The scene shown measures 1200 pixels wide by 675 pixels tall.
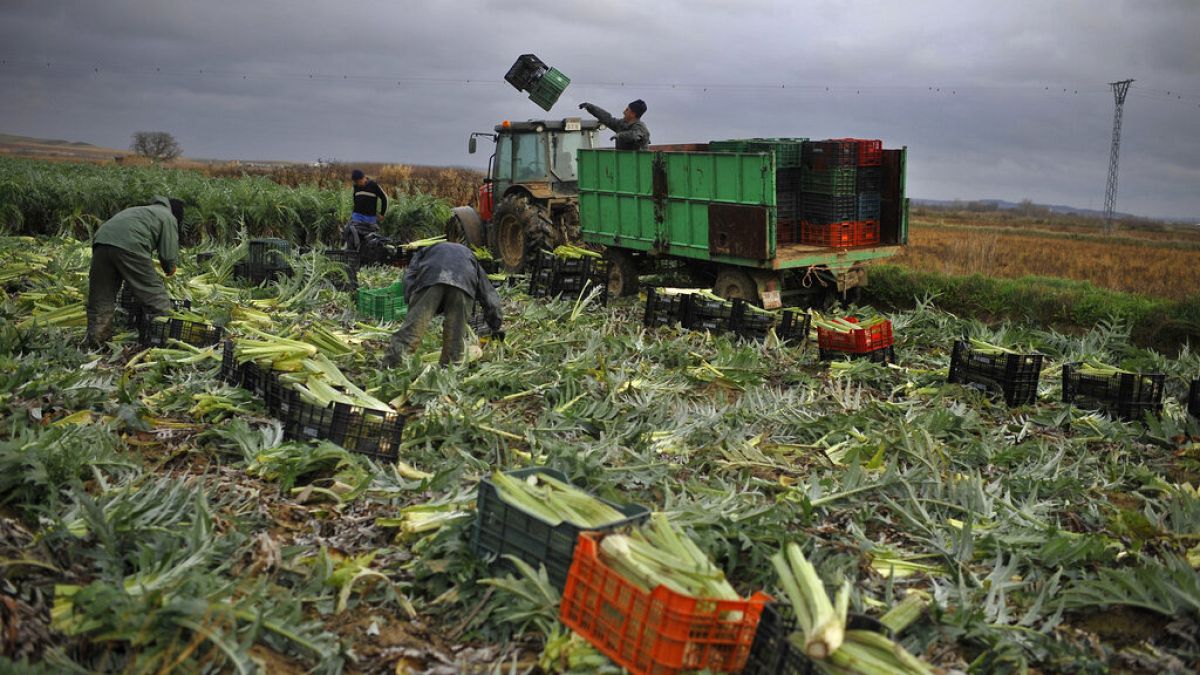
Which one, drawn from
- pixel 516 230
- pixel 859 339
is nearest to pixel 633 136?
pixel 516 230

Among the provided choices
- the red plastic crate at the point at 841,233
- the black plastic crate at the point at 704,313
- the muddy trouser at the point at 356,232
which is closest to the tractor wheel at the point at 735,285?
the black plastic crate at the point at 704,313

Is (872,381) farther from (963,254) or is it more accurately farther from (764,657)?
(963,254)

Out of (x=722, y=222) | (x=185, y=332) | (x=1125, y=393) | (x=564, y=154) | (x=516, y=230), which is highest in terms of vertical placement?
(x=564, y=154)

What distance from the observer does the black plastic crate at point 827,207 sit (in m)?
11.8

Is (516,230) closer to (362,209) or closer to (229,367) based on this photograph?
(362,209)

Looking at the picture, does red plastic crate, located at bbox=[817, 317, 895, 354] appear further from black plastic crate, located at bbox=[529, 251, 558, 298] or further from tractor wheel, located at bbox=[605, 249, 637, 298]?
black plastic crate, located at bbox=[529, 251, 558, 298]

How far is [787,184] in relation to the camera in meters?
12.2

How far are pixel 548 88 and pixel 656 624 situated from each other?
13938 mm

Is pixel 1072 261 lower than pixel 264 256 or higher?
lower

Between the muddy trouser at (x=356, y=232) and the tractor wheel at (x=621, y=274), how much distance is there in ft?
16.3

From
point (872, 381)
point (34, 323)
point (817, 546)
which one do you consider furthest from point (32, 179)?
point (817, 546)

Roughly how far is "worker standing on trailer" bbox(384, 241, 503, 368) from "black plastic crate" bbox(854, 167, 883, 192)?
563 centimetres

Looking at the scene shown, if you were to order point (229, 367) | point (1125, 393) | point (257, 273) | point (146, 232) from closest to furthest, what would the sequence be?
point (229, 367), point (1125, 393), point (146, 232), point (257, 273)

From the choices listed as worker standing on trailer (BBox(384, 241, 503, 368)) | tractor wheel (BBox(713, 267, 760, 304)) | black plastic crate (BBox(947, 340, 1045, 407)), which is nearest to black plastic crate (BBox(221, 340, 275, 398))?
worker standing on trailer (BBox(384, 241, 503, 368))
